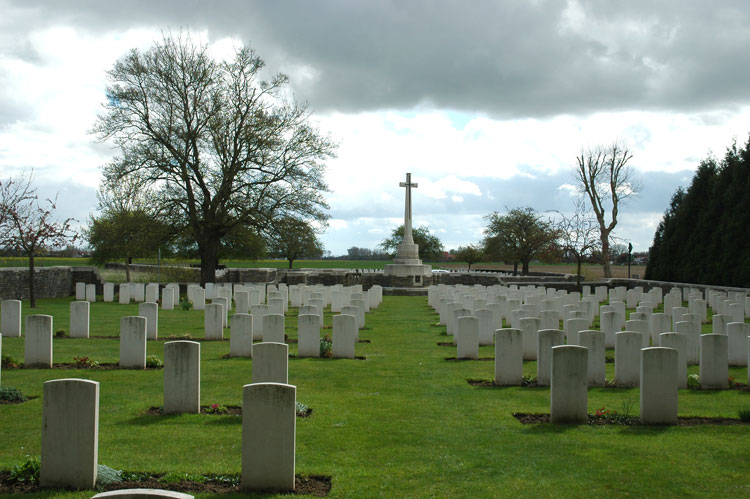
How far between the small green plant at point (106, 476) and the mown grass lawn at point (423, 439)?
0.22 meters

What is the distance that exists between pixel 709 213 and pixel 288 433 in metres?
32.9

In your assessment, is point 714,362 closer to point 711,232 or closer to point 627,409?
point 627,409

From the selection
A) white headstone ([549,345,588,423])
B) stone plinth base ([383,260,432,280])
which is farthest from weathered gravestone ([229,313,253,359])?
stone plinth base ([383,260,432,280])

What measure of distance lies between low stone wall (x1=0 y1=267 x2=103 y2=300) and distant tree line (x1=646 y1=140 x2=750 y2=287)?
3155 cm

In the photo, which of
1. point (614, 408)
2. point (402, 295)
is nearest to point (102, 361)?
point (614, 408)

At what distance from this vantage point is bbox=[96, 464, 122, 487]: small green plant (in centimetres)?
561

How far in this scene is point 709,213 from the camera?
32.7m

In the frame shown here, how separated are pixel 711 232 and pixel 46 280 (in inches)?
1344

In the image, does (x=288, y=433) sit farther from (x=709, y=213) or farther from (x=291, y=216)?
(x=709, y=213)

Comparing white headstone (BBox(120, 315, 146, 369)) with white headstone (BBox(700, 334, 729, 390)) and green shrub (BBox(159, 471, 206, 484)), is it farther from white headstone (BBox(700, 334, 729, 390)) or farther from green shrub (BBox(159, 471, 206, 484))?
white headstone (BBox(700, 334, 729, 390))

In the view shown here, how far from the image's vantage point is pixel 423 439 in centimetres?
718

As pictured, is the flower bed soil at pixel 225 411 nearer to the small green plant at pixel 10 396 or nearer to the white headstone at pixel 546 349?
the small green plant at pixel 10 396

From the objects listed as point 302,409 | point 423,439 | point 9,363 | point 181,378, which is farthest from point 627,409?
point 9,363

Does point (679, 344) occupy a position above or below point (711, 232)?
below
